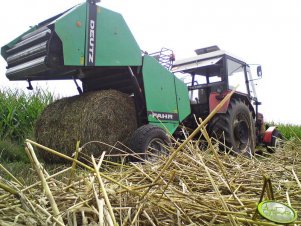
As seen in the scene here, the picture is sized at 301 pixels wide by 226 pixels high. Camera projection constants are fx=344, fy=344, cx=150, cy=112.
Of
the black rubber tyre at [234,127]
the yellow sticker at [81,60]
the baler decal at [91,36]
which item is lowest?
the black rubber tyre at [234,127]

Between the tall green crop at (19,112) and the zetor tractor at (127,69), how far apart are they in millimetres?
2196

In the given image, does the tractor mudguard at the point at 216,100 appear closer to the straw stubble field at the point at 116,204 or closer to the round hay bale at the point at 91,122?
the round hay bale at the point at 91,122

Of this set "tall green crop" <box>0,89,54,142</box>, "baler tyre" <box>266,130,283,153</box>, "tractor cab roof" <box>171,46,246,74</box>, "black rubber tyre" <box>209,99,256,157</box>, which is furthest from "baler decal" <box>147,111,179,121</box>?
"tall green crop" <box>0,89,54,142</box>

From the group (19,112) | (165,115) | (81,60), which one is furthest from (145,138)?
(19,112)

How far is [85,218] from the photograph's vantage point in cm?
94

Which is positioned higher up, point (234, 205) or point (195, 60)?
point (195, 60)

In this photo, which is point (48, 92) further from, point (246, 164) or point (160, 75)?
point (246, 164)

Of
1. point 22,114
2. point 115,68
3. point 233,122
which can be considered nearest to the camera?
point 115,68

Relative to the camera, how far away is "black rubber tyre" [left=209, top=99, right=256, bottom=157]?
547 centimetres

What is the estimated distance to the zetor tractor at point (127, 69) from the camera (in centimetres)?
397

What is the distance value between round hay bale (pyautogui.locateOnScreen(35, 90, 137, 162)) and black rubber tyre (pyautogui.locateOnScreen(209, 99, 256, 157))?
1.47 meters

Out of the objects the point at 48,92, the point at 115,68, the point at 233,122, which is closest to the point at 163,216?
the point at 115,68

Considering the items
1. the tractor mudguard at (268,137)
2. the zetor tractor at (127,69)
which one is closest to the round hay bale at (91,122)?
the zetor tractor at (127,69)

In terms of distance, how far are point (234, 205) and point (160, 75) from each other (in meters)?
3.98
